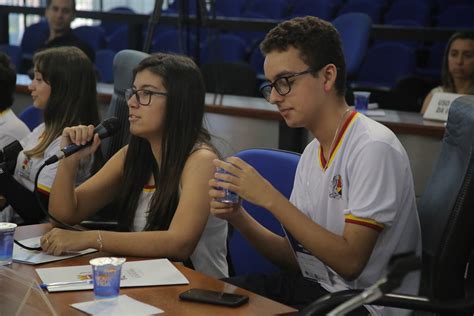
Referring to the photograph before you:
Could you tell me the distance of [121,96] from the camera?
3369mm

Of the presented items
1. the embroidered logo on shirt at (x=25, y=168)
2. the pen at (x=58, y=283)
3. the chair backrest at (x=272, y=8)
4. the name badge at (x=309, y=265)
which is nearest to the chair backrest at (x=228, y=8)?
the chair backrest at (x=272, y=8)

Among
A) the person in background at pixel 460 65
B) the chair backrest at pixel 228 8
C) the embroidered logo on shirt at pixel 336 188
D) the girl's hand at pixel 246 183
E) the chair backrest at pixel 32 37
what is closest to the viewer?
the girl's hand at pixel 246 183

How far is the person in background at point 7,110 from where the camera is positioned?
353 cm

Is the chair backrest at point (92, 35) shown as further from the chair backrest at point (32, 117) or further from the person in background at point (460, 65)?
the person in background at point (460, 65)

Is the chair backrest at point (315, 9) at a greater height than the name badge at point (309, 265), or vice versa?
the chair backrest at point (315, 9)

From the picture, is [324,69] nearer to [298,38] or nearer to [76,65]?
[298,38]

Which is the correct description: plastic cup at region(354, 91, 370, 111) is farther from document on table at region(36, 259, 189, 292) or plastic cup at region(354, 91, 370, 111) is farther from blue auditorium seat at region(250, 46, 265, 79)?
blue auditorium seat at region(250, 46, 265, 79)

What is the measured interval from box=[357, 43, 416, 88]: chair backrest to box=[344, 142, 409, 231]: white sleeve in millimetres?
4832

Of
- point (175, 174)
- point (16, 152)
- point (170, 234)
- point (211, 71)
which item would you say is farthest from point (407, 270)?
point (211, 71)

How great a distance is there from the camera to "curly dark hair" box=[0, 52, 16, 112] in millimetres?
3574

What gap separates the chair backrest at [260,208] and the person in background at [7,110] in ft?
4.57

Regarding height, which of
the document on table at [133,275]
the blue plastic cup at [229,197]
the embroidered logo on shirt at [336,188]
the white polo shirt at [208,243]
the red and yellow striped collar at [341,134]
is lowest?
the white polo shirt at [208,243]

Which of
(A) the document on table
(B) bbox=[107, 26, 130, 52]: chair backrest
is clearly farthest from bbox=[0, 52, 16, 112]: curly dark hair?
(B) bbox=[107, 26, 130, 52]: chair backrest

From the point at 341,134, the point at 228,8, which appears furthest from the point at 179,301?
the point at 228,8
